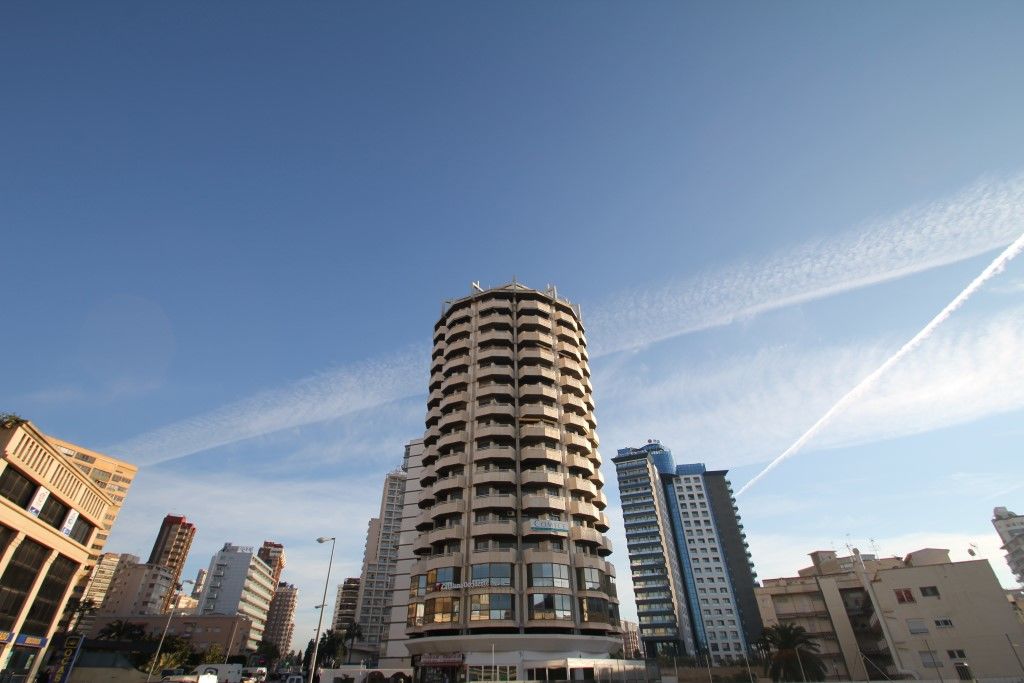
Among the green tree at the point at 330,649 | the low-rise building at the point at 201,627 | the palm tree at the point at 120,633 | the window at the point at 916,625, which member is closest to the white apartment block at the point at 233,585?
the green tree at the point at 330,649

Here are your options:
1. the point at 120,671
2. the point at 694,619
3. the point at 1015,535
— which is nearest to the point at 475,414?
the point at 120,671

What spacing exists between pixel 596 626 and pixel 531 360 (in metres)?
32.1

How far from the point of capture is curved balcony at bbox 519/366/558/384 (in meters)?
67.9

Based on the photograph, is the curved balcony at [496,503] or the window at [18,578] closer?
the window at [18,578]

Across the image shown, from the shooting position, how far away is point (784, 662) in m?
55.3

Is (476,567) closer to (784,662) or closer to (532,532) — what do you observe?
(532,532)

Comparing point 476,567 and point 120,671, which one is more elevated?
point 476,567

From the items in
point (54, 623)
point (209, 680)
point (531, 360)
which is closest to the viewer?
point (209, 680)

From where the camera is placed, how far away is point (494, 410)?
212 feet

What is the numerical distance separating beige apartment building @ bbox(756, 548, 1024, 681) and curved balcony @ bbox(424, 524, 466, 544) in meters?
37.6

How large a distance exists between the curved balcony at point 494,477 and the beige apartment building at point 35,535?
112 feet

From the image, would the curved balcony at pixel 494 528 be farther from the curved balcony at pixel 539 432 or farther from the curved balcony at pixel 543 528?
the curved balcony at pixel 539 432

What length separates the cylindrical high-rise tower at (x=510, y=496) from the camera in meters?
51.6

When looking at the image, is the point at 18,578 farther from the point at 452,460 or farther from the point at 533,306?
the point at 533,306
